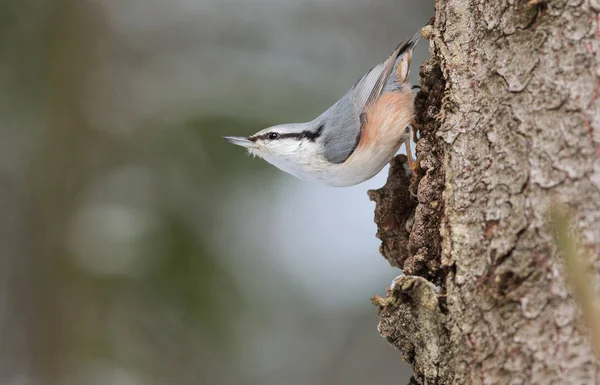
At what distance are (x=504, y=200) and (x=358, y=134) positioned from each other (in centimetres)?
120

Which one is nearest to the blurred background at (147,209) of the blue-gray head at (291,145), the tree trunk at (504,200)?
the blue-gray head at (291,145)

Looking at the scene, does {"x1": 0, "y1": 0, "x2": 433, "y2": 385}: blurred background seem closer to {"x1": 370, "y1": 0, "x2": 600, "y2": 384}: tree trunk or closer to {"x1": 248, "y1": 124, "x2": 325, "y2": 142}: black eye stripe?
{"x1": 248, "y1": 124, "x2": 325, "y2": 142}: black eye stripe

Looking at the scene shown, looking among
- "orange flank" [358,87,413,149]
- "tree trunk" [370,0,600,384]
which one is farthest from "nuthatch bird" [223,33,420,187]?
"tree trunk" [370,0,600,384]

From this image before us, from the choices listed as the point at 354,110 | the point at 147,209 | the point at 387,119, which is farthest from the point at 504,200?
the point at 147,209

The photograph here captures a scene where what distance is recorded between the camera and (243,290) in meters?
3.83

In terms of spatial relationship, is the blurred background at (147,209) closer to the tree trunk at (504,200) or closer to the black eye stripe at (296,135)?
the black eye stripe at (296,135)

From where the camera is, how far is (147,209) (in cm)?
378

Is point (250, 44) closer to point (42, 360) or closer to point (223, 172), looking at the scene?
point (223, 172)

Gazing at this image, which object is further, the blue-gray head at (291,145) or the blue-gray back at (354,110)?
the blue-gray head at (291,145)

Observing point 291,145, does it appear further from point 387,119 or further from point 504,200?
point 504,200

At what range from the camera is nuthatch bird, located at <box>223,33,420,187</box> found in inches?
98.4

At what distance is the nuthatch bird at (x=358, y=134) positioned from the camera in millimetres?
2499

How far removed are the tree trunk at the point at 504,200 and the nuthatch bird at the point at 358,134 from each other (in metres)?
0.73

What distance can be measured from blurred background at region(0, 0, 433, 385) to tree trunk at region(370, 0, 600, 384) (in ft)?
7.31
